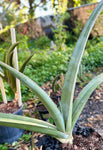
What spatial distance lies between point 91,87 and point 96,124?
2.58ft

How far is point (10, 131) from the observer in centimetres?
122

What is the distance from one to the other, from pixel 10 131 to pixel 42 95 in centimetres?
86

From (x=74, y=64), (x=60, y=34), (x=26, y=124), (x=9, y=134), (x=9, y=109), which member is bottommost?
(x=9, y=134)

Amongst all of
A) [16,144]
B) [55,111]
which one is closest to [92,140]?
[55,111]

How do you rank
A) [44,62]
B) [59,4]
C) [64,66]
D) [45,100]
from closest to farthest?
[45,100]
[64,66]
[44,62]
[59,4]

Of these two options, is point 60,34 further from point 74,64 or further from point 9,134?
point 74,64

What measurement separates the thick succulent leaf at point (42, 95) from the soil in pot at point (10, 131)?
2.29 feet

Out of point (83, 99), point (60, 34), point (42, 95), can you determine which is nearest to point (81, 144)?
point (83, 99)

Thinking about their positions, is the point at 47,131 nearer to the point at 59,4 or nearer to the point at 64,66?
the point at 64,66

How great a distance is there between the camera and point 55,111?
59cm

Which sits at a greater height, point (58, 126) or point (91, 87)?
point (91, 87)

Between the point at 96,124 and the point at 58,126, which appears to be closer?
the point at 58,126

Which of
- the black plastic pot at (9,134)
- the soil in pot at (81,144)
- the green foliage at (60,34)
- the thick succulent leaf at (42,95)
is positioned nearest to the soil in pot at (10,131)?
the black plastic pot at (9,134)

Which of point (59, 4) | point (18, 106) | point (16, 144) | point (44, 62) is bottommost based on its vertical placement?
point (16, 144)
